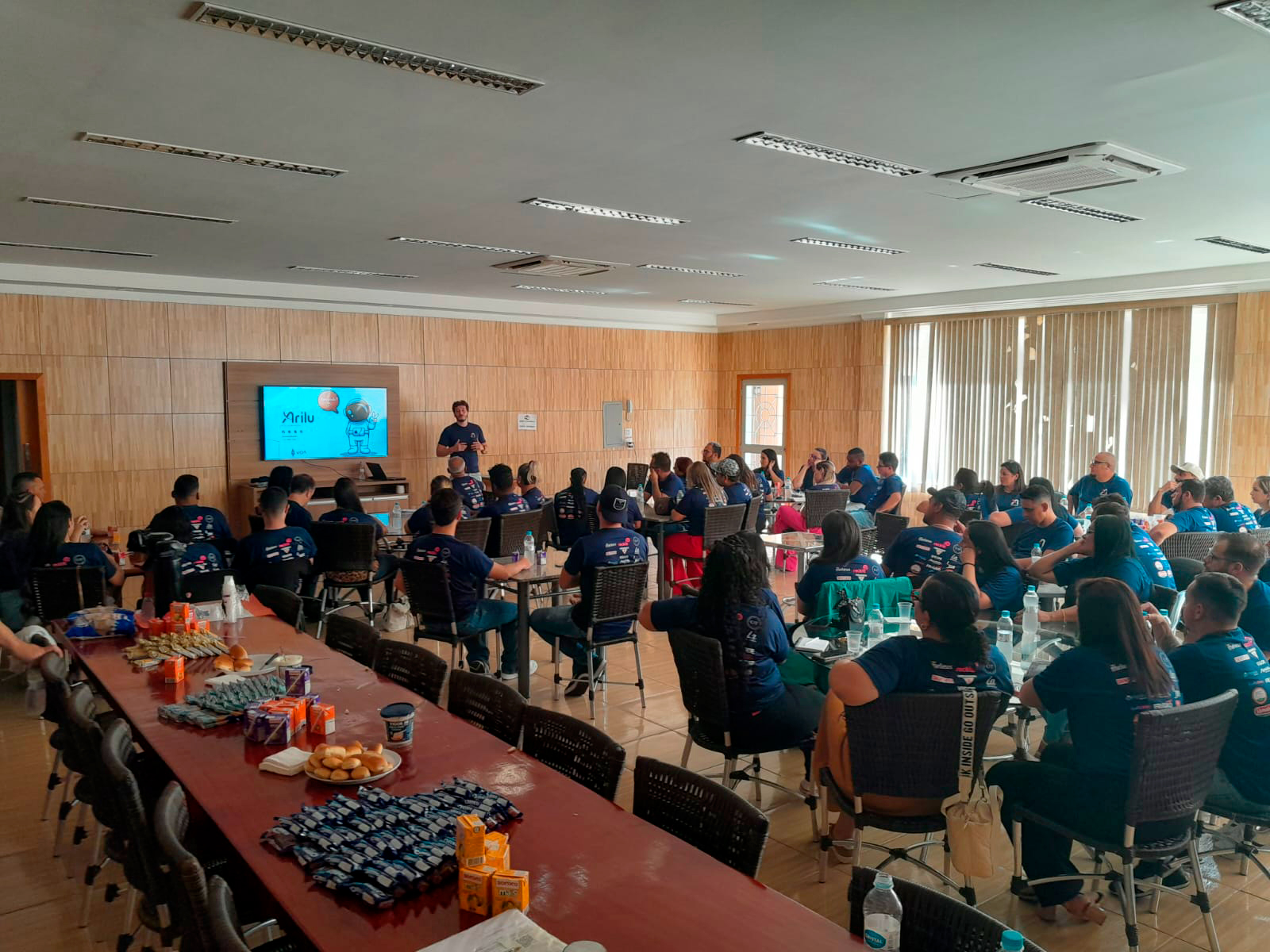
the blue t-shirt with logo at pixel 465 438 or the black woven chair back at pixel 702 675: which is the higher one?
the blue t-shirt with logo at pixel 465 438

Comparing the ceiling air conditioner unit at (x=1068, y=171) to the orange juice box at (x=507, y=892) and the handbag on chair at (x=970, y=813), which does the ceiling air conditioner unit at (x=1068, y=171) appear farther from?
the orange juice box at (x=507, y=892)

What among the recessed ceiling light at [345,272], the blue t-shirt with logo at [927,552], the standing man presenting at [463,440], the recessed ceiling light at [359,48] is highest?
the recessed ceiling light at [345,272]

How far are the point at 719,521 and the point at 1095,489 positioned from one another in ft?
12.8

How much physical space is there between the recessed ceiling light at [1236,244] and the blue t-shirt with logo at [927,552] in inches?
175

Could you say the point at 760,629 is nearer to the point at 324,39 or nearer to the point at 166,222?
the point at 324,39

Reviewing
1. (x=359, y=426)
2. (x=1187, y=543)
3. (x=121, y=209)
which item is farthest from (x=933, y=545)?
(x=359, y=426)

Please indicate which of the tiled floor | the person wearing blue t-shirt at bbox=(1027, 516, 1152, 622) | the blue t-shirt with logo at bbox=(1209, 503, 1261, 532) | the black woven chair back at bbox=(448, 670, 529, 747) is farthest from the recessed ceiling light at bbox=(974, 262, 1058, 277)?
the black woven chair back at bbox=(448, 670, 529, 747)

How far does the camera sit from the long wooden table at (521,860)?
195cm

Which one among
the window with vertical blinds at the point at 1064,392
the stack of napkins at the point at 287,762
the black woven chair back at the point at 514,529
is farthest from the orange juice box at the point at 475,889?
the window with vertical blinds at the point at 1064,392

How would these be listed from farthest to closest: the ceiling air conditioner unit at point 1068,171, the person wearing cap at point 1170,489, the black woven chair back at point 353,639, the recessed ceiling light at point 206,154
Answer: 1. the person wearing cap at point 1170,489
2. the ceiling air conditioner unit at point 1068,171
3. the recessed ceiling light at point 206,154
4. the black woven chair back at point 353,639

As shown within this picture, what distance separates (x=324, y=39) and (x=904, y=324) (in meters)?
10.8

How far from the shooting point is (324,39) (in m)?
3.33

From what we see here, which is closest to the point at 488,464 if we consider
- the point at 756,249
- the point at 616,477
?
the point at 616,477

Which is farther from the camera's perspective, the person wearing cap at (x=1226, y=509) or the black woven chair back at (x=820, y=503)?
the black woven chair back at (x=820, y=503)
